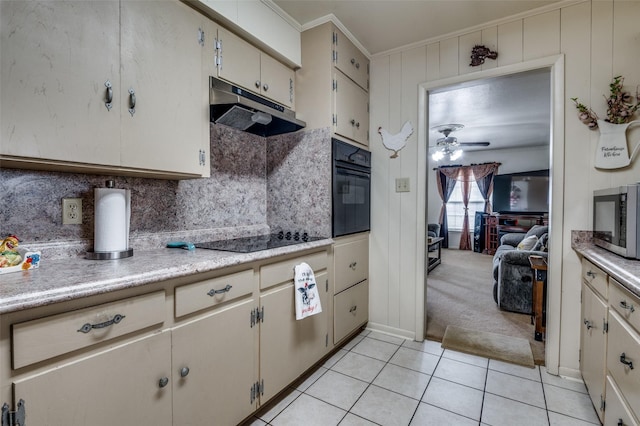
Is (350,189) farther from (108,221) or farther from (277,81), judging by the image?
(108,221)

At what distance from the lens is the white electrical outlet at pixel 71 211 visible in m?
1.31

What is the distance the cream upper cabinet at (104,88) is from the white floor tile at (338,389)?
146 cm

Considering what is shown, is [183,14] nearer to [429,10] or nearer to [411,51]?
[429,10]

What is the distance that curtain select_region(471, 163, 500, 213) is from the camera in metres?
7.02

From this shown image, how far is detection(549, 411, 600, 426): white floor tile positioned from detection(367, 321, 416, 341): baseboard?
1.00 meters

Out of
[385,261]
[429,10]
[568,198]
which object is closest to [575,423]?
[568,198]

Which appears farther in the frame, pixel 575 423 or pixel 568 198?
pixel 568 198

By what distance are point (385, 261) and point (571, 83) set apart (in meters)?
1.80

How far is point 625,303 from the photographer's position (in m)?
1.11

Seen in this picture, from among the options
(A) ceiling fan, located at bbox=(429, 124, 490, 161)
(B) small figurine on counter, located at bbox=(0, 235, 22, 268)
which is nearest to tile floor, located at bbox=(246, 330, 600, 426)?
(B) small figurine on counter, located at bbox=(0, 235, 22, 268)

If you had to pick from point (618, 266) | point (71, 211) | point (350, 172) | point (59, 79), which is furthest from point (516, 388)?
point (59, 79)

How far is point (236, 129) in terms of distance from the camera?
2.11 meters

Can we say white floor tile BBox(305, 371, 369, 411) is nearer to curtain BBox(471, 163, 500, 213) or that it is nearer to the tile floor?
the tile floor

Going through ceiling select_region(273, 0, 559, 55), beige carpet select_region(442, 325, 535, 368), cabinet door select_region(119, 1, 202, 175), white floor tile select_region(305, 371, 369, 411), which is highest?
ceiling select_region(273, 0, 559, 55)
